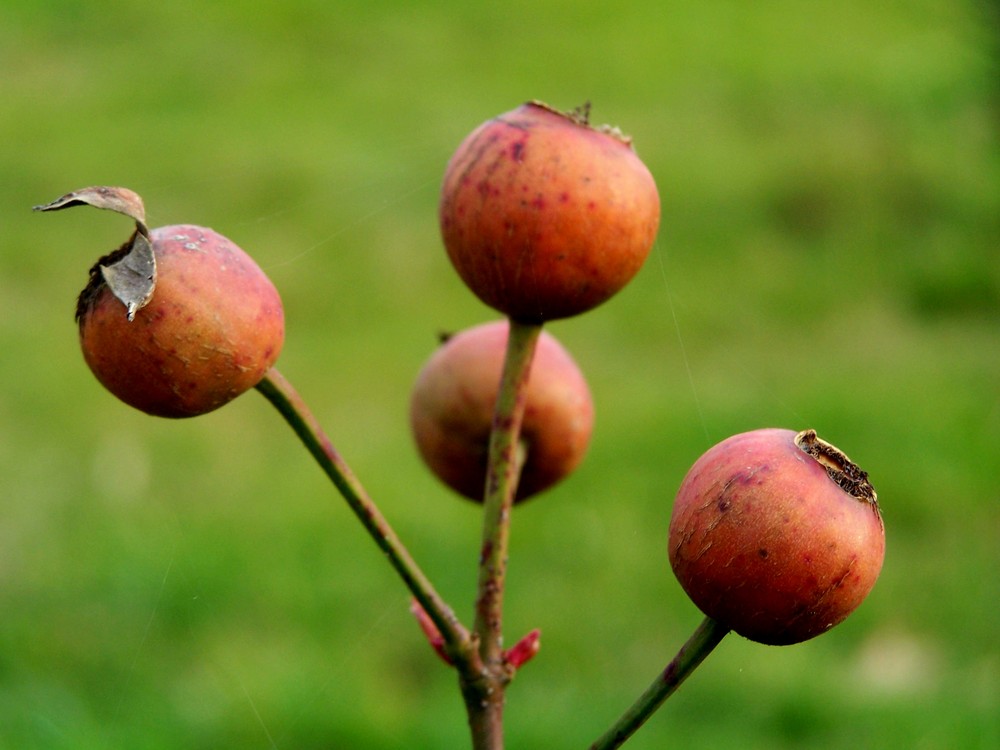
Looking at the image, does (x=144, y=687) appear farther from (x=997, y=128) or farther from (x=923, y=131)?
(x=923, y=131)

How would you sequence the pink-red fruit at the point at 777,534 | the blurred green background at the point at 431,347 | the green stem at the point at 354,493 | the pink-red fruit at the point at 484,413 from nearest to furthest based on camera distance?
the pink-red fruit at the point at 777,534
the green stem at the point at 354,493
the pink-red fruit at the point at 484,413
the blurred green background at the point at 431,347

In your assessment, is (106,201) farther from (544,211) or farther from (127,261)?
(544,211)

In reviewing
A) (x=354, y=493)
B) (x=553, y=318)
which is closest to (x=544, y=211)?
(x=553, y=318)

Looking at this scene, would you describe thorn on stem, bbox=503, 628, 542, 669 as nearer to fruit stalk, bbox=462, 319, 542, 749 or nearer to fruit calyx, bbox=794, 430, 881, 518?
fruit stalk, bbox=462, 319, 542, 749

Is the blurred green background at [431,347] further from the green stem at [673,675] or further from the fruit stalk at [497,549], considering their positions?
the green stem at [673,675]

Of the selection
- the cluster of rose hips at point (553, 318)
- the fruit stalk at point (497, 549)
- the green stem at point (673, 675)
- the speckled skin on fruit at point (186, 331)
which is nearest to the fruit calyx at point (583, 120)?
the cluster of rose hips at point (553, 318)

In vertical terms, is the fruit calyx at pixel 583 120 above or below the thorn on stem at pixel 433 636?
above
